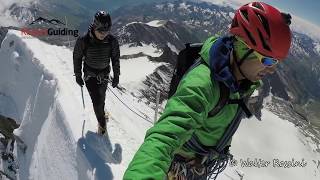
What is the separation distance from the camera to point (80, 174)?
11219mm

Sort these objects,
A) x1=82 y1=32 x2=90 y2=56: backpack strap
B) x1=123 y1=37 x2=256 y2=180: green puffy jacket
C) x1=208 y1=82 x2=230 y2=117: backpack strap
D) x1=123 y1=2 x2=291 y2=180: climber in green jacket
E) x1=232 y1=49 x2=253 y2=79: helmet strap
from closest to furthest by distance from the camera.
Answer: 1. x1=123 y1=37 x2=256 y2=180: green puffy jacket
2. x1=123 y1=2 x2=291 y2=180: climber in green jacket
3. x1=208 y1=82 x2=230 y2=117: backpack strap
4. x1=232 y1=49 x2=253 y2=79: helmet strap
5. x1=82 y1=32 x2=90 y2=56: backpack strap

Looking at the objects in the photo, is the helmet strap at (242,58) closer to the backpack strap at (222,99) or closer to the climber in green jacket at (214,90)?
the climber in green jacket at (214,90)

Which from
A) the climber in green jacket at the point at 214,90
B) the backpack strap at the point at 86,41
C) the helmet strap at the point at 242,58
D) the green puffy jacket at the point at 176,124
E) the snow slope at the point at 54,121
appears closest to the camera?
the green puffy jacket at the point at 176,124

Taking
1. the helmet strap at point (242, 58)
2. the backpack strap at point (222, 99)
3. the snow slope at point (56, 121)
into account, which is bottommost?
the snow slope at point (56, 121)

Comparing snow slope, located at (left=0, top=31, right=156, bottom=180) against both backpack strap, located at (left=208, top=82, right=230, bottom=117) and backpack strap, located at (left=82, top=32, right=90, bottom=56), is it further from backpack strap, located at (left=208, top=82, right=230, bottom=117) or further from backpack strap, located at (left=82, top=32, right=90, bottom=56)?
backpack strap, located at (left=208, top=82, right=230, bottom=117)

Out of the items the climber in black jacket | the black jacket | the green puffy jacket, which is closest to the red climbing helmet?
the green puffy jacket

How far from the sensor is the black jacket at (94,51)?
11545mm

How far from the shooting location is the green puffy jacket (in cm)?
337

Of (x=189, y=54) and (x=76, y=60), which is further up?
(x=189, y=54)

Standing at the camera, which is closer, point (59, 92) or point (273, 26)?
point (273, 26)

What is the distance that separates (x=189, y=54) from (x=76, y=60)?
23.8 feet

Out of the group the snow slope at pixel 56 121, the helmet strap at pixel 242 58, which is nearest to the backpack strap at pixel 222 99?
the helmet strap at pixel 242 58

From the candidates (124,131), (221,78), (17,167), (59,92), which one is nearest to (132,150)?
(124,131)

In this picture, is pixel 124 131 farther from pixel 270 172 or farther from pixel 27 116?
pixel 270 172
